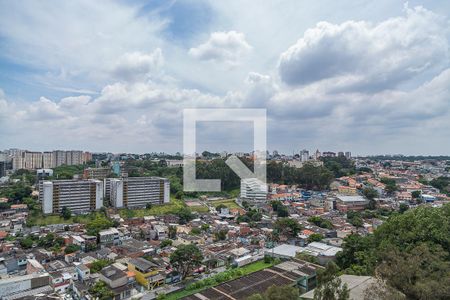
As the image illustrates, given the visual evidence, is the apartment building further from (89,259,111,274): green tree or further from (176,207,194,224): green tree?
(89,259,111,274): green tree

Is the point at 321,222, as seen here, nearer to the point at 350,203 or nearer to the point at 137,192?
the point at 350,203

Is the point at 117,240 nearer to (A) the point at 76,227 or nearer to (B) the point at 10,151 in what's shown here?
(A) the point at 76,227

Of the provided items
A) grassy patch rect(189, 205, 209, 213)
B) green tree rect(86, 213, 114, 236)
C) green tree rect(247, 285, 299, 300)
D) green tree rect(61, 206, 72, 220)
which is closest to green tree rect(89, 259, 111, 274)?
green tree rect(86, 213, 114, 236)

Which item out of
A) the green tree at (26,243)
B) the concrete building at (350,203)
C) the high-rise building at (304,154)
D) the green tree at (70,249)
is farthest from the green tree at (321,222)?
the high-rise building at (304,154)

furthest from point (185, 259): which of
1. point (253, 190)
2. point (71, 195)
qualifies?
point (253, 190)

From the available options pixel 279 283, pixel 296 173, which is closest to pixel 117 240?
pixel 279 283
